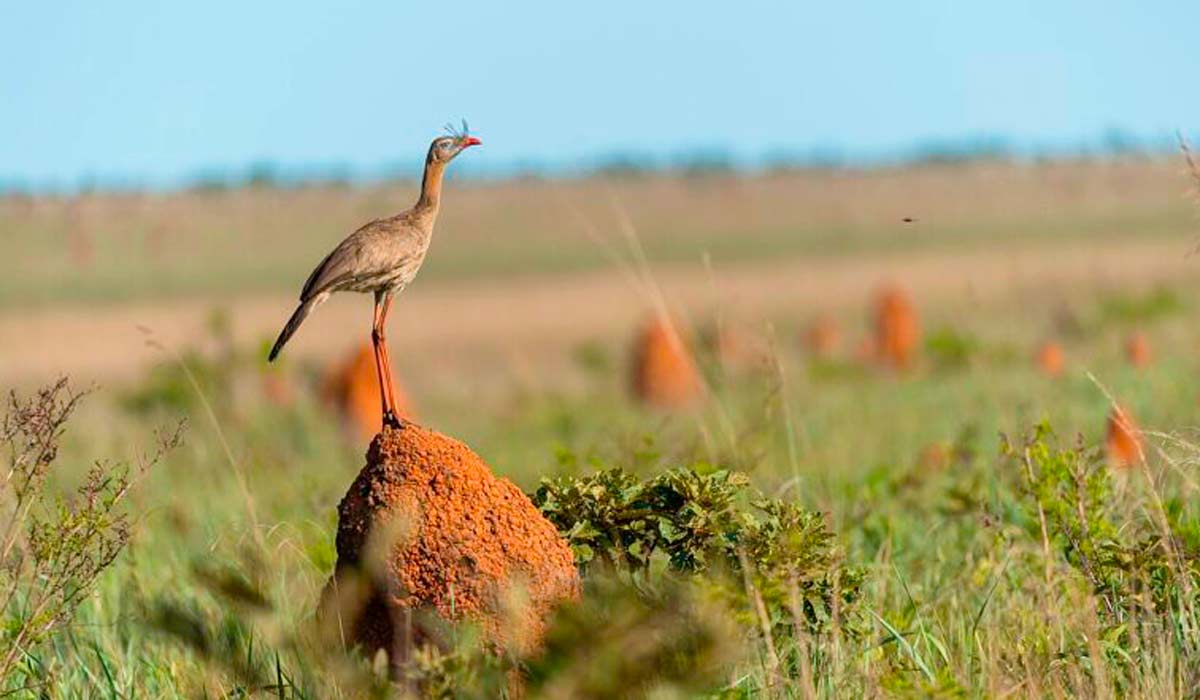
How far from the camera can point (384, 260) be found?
476cm

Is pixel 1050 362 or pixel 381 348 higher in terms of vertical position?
pixel 381 348

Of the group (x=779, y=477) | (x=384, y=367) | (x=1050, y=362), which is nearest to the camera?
A: (x=384, y=367)

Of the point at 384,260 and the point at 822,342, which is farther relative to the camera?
the point at 822,342

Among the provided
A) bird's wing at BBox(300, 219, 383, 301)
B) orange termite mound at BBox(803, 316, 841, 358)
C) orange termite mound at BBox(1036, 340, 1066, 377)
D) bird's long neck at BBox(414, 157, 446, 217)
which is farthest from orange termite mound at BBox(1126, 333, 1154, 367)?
bird's wing at BBox(300, 219, 383, 301)

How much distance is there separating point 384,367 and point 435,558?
0.49 m

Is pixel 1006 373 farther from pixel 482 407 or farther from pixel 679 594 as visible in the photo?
pixel 679 594

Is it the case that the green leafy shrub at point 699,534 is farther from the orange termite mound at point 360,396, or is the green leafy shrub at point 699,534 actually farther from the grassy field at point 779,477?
the orange termite mound at point 360,396

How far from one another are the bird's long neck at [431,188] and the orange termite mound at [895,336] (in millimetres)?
17944

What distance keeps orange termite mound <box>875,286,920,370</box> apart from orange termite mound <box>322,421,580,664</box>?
59.2ft

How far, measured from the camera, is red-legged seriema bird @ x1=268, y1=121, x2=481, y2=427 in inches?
185

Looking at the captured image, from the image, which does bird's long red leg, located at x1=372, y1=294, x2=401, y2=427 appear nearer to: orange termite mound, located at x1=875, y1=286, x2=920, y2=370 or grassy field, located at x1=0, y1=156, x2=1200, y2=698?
grassy field, located at x1=0, y1=156, x2=1200, y2=698

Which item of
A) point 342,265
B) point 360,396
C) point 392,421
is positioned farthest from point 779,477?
point 360,396

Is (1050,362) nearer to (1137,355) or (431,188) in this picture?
(1137,355)

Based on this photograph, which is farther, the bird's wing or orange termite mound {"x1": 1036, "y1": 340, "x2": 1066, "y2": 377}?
orange termite mound {"x1": 1036, "y1": 340, "x2": 1066, "y2": 377}
